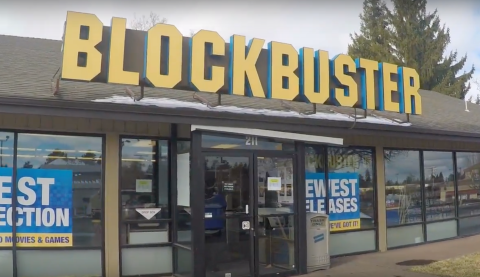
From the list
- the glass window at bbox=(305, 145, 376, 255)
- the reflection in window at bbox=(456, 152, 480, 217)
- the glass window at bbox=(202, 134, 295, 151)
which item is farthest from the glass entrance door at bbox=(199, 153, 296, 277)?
the reflection in window at bbox=(456, 152, 480, 217)

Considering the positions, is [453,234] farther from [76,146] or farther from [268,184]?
[76,146]

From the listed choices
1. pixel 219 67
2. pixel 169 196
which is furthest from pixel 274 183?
pixel 219 67

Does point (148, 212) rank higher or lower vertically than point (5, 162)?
lower

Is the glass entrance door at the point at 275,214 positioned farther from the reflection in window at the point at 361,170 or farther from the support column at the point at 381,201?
the support column at the point at 381,201

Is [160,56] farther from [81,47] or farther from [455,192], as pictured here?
[455,192]

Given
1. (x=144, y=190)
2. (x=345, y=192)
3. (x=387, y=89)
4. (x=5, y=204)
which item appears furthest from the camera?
(x=345, y=192)

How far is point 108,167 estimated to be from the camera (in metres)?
9.20

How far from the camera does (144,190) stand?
952cm

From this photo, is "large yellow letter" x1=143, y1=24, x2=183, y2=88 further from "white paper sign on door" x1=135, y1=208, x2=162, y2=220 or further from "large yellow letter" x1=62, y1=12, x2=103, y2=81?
"white paper sign on door" x1=135, y1=208, x2=162, y2=220

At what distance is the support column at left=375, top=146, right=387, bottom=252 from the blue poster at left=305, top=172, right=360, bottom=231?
2.02 ft

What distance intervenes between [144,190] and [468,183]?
1049 centimetres

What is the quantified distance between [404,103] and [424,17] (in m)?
31.7

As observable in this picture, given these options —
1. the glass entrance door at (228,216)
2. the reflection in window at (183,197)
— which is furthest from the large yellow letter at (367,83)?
the reflection in window at (183,197)

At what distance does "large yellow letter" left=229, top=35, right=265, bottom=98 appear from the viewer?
9.55 metres
